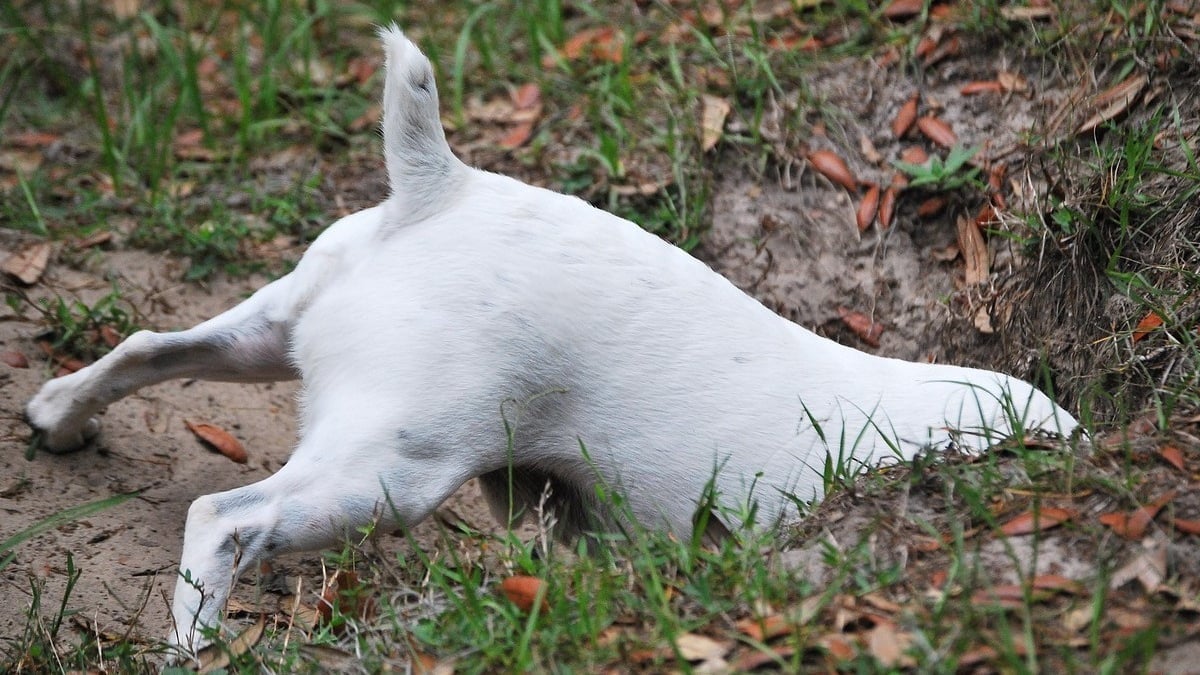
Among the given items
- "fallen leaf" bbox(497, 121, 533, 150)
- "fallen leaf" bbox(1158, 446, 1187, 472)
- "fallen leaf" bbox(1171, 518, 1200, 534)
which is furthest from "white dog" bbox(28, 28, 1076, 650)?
"fallen leaf" bbox(497, 121, 533, 150)

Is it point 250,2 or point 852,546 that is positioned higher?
point 250,2

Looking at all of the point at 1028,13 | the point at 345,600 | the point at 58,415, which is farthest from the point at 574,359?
the point at 1028,13

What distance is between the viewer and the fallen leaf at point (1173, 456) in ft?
8.54

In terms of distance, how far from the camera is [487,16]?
5.81 meters

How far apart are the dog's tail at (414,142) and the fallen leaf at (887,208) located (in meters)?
2.01

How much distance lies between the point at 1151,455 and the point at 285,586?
2.27 m

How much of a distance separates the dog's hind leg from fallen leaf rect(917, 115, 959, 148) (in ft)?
8.63

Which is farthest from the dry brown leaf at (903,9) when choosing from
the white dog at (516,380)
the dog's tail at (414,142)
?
the dog's tail at (414,142)

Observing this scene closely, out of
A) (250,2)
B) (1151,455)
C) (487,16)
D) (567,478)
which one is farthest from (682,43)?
(1151,455)

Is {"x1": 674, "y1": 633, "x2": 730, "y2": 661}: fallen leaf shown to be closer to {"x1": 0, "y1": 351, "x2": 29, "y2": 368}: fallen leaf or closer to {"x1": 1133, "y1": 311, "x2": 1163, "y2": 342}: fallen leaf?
{"x1": 1133, "y1": 311, "x2": 1163, "y2": 342}: fallen leaf

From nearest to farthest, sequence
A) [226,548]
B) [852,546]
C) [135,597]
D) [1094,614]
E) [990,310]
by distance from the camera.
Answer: [1094,614] < [852,546] < [226,548] < [135,597] < [990,310]

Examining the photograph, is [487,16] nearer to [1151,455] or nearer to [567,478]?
[567,478]

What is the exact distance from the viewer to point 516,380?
9.68ft

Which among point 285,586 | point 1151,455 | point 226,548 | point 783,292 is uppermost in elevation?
point 1151,455
